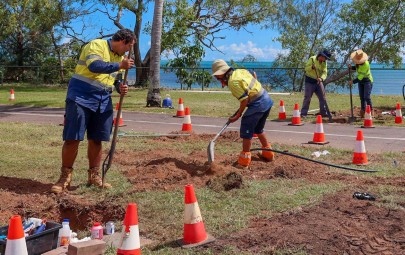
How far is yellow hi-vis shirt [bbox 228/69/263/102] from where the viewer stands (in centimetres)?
775

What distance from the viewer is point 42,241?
479 cm

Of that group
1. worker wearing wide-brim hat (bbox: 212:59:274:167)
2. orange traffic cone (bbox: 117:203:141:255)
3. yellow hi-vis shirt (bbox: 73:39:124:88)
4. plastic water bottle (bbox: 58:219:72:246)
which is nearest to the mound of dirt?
orange traffic cone (bbox: 117:203:141:255)

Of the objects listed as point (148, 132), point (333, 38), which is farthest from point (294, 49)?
point (148, 132)

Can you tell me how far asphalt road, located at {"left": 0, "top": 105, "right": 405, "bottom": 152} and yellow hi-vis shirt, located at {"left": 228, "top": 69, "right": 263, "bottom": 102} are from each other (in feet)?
8.58

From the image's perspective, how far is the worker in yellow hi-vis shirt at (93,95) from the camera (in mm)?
6559

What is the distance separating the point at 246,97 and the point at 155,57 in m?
10.7

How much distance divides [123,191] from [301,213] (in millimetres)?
2291

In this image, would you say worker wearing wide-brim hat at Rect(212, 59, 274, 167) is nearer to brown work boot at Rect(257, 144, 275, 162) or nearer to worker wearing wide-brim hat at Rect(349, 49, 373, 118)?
brown work boot at Rect(257, 144, 275, 162)

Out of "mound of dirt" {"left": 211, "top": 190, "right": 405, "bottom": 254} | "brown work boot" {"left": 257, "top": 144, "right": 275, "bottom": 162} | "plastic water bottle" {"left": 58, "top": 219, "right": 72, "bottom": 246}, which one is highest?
"brown work boot" {"left": 257, "top": 144, "right": 275, "bottom": 162}

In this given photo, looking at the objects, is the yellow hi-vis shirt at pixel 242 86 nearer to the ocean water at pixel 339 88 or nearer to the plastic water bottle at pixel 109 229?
the plastic water bottle at pixel 109 229

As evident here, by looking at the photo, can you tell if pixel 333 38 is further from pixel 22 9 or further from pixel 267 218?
pixel 267 218

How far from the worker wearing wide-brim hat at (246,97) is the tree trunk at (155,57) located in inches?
386

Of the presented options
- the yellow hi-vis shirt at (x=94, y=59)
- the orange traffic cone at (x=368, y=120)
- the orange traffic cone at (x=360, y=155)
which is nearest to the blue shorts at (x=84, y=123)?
the yellow hi-vis shirt at (x=94, y=59)

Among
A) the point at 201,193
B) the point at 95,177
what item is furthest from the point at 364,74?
the point at 95,177
